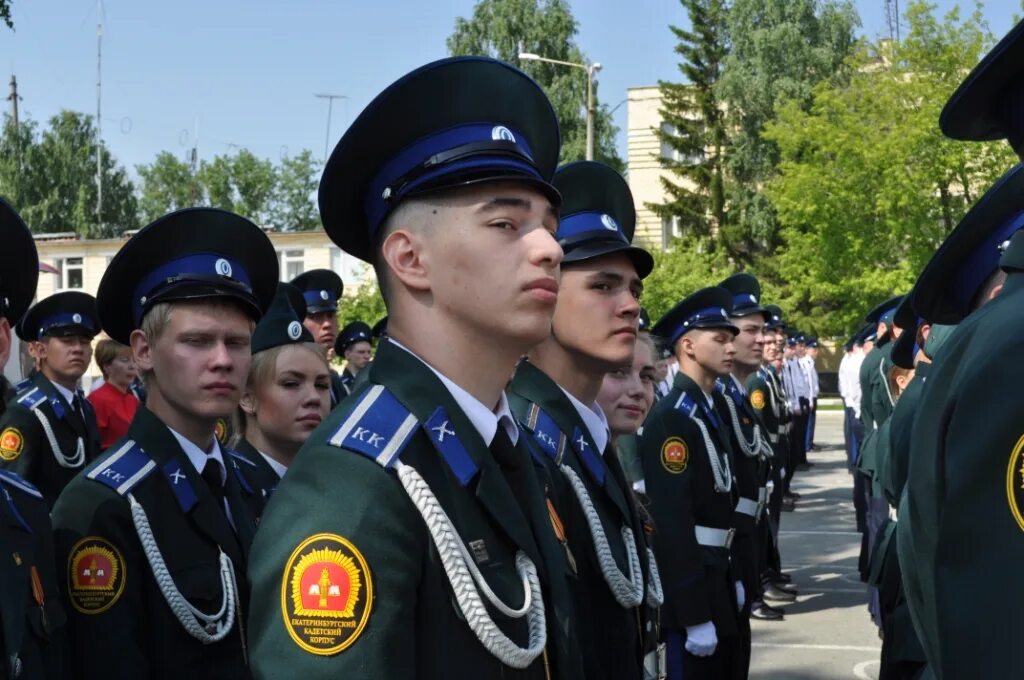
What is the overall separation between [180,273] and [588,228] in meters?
1.31

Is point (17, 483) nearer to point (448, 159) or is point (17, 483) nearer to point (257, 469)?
point (257, 469)

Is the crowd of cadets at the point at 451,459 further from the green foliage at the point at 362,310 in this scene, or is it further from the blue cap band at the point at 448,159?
the green foliage at the point at 362,310

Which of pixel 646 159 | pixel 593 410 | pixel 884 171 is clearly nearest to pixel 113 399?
pixel 593 410

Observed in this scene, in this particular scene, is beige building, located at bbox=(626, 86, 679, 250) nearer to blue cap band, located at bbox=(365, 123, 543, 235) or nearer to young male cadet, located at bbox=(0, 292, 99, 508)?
young male cadet, located at bbox=(0, 292, 99, 508)

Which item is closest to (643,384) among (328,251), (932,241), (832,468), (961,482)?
(961,482)

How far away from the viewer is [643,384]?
5352 mm

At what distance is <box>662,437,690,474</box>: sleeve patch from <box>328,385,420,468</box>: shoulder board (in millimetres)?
4163

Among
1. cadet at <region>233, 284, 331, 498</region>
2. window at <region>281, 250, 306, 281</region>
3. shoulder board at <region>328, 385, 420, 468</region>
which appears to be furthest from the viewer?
window at <region>281, 250, 306, 281</region>

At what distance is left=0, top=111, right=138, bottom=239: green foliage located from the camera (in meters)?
63.8

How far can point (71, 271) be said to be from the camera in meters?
56.0

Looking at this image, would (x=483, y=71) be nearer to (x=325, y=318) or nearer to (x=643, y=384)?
(x=643, y=384)

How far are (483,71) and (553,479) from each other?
1287 millimetres

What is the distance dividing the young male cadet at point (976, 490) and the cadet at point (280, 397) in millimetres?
2953

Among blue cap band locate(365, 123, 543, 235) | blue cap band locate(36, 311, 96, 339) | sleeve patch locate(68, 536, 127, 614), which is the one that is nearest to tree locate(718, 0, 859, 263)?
blue cap band locate(36, 311, 96, 339)
